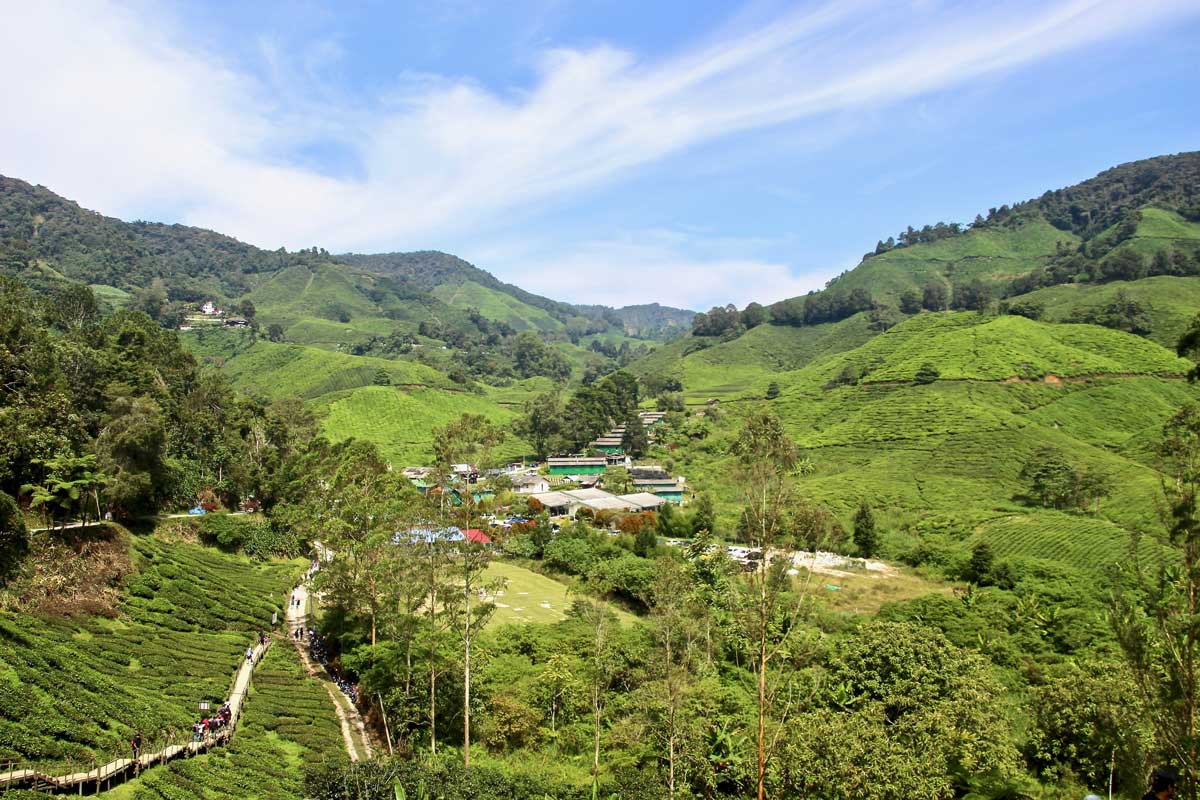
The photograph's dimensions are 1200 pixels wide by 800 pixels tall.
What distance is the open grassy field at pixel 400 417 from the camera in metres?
79.0

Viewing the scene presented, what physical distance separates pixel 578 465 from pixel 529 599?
132 feet

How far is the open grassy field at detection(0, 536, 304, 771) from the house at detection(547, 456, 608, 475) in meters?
40.9

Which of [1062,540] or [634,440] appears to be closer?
[1062,540]

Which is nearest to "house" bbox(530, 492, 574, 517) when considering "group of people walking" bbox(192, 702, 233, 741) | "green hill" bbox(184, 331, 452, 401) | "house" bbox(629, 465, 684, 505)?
"house" bbox(629, 465, 684, 505)

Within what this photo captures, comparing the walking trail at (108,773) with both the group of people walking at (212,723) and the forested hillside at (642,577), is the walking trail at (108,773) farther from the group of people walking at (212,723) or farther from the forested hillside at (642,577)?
the forested hillside at (642,577)

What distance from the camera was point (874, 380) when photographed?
8081 cm

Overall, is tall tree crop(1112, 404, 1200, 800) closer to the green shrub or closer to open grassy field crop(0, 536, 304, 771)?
open grassy field crop(0, 536, 304, 771)

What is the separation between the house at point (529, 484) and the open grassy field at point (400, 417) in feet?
33.1

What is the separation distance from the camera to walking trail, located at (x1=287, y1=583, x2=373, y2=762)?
23.5 m

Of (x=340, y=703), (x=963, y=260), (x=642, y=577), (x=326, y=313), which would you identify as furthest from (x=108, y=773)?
(x=326, y=313)

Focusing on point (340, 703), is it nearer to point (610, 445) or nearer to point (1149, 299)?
point (610, 445)

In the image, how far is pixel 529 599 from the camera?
36656 mm

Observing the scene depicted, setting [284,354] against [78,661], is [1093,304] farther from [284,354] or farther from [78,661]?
[284,354]

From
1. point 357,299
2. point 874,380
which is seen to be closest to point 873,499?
point 874,380
